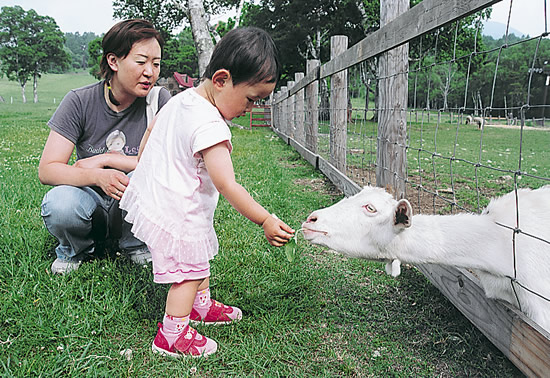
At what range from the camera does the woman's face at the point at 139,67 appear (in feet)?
8.14

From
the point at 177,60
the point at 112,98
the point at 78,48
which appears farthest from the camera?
the point at 78,48

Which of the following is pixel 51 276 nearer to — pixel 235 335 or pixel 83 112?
pixel 83 112

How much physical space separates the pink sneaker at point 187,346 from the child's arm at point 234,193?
0.62 m

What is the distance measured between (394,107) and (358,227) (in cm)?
152

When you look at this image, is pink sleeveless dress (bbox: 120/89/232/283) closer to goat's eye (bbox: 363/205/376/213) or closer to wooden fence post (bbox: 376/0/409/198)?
goat's eye (bbox: 363/205/376/213)

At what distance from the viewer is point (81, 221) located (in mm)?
2656

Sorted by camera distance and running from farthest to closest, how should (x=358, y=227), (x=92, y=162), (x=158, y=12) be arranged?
(x=158, y=12) < (x=92, y=162) < (x=358, y=227)

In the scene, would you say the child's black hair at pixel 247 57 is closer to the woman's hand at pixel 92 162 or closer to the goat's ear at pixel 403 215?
the goat's ear at pixel 403 215

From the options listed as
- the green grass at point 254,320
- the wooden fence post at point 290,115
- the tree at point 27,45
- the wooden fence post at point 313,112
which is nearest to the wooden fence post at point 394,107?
the green grass at point 254,320

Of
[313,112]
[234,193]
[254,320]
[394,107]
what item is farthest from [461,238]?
[313,112]

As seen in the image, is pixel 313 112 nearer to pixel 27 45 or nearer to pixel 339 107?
pixel 339 107

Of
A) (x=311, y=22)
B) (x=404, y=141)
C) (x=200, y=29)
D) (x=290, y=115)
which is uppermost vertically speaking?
(x=311, y=22)

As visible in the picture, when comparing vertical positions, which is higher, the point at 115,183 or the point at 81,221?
the point at 115,183

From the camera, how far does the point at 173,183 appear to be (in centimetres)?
194
